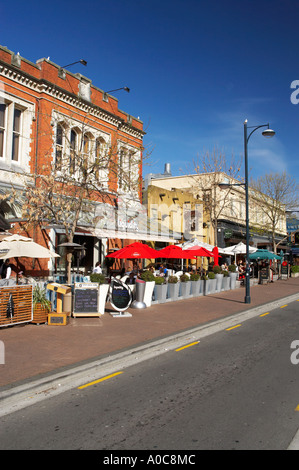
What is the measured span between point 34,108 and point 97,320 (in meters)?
10.5

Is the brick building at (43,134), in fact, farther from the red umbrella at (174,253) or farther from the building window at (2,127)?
the red umbrella at (174,253)

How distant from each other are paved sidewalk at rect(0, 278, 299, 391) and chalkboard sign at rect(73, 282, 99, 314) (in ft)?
1.01

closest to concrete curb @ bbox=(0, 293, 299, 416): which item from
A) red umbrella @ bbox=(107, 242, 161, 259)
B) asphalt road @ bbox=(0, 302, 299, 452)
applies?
asphalt road @ bbox=(0, 302, 299, 452)

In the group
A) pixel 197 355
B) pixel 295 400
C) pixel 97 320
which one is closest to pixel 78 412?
pixel 295 400

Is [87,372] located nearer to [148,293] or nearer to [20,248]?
[20,248]

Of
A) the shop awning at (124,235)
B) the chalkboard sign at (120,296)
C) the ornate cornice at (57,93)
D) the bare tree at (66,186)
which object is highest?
the ornate cornice at (57,93)

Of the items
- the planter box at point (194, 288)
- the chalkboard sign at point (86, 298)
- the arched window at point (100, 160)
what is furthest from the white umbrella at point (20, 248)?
the planter box at point (194, 288)

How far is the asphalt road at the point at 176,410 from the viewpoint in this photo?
13.1 ft

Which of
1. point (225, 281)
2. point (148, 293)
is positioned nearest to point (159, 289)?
point (148, 293)

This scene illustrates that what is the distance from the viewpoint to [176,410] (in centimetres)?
480

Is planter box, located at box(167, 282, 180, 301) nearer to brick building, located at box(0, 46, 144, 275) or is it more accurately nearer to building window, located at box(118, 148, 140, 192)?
brick building, located at box(0, 46, 144, 275)

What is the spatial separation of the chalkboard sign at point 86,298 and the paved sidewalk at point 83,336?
31cm

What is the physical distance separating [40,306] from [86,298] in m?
1.48

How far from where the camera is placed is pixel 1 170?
14891 millimetres
